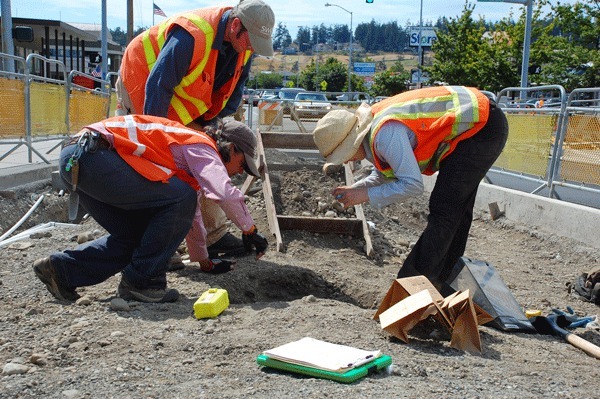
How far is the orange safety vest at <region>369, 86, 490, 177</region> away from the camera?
415cm

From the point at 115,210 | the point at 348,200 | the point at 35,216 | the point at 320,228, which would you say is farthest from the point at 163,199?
the point at 35,216

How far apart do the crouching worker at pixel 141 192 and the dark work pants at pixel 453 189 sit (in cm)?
102

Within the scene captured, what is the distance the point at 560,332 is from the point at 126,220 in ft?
8.75

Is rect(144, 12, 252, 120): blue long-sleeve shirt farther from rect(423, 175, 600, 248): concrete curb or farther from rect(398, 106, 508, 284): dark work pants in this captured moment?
rect(423, 175, 600, 248): concrete curb

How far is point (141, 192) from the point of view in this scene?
417 centimetres

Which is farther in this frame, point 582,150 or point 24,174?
point 24,174

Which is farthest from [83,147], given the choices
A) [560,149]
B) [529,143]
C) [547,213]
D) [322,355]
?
[529,143]

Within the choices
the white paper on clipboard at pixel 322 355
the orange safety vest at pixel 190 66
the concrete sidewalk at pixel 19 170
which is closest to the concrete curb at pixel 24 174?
the concrete sidewalk at pixel 19 170

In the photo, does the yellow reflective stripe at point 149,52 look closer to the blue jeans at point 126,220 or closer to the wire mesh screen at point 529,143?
the blue jeans at point 126,220

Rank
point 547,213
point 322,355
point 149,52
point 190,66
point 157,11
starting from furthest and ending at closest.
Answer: point 157,11 < point 547,213 < point 149,52 < point 190,66 < point 322,355

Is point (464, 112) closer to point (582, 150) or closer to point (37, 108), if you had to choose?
point (582, 150)

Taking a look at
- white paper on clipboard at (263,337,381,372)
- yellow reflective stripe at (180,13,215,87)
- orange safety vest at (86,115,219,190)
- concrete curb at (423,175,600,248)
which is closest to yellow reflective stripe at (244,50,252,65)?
yellow reflective stripe at (180,13,215,87)

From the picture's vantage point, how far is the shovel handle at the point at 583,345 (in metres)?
3.95

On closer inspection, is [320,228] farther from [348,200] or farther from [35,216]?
[35,216]
